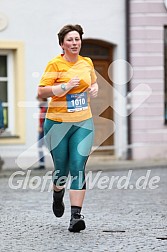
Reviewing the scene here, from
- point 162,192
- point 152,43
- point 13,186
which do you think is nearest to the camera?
point 162,192

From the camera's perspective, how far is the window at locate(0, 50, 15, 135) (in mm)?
18719

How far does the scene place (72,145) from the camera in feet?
26.9

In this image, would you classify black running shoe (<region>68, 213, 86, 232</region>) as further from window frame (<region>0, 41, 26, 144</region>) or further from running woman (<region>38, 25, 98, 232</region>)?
window frame (<region>0, 41, 26, 144</region>)

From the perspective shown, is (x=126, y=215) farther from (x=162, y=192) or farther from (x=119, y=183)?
(x=119, y=183)

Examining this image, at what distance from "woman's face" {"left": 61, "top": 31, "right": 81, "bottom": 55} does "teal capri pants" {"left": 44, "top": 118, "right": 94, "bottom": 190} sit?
65 cm

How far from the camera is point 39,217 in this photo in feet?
30.4

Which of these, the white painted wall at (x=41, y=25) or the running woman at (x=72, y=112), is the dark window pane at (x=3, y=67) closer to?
the white painted wall at (x=41, y=25)

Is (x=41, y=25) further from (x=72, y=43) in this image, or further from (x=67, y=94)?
(x=67, y=94)

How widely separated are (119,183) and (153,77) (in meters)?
5.83

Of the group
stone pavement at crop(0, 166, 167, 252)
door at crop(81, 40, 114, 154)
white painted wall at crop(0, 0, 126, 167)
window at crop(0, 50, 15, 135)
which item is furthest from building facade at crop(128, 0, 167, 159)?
stone pavement at crop(0, 166, 167, 252)

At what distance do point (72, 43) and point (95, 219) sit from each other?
1.95m

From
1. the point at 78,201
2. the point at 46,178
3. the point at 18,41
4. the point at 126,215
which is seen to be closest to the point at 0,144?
the point at 18,41

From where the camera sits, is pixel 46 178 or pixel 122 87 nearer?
pixel 46 178

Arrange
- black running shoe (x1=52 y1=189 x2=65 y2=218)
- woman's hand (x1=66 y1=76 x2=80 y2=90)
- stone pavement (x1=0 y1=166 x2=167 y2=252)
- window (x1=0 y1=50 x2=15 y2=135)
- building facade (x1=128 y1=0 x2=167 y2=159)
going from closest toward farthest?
stone pavement (x1=0 y1=166 x2=167 y2=252) → woman's hand (x1=66 y1=76 x2=80 y2=90) → black running shoe (x1=52 y1=189 x2=65 y2=218) → window (x1=0 y1=50 x2=15 y2=135) → building facade (x1=128 y1=0 x2=167 y2=159)
